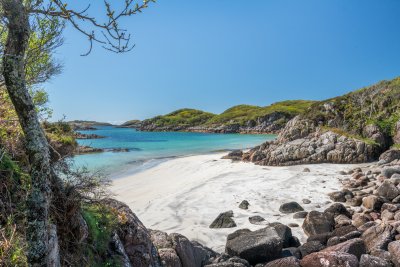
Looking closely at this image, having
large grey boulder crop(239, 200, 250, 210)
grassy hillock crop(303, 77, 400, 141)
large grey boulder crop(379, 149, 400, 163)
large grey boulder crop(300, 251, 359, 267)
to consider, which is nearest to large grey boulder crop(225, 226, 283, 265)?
large grey boulder crop(300, 251, 359, 267)

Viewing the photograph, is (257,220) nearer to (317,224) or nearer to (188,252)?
(317,224)

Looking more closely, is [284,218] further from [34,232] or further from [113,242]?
[34,232]

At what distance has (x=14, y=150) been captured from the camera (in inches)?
222

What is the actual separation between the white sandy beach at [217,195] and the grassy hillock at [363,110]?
9.29m

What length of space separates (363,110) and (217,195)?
2490cm

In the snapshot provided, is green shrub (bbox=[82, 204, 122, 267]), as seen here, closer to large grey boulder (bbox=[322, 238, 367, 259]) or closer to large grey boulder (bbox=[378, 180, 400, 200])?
large grey boulder (bbox=[322, 238, 367, 259])

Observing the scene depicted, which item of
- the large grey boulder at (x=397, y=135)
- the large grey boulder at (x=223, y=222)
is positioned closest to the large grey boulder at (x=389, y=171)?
the large grey boulder at (x=223, y=222)

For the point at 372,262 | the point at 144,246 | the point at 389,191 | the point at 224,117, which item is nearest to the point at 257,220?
the point at 372,262

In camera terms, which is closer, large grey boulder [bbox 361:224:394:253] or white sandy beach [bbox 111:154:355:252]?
large grey boulder [bbox 361:224:394:253]

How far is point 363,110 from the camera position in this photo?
3588 centimetres

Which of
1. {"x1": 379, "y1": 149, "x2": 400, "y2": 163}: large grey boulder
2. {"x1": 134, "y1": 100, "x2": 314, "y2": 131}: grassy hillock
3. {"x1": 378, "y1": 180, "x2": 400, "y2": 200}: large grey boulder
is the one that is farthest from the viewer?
{"x1": 134, "y1": 100, "x2": 314, "y2": 131}: grassy hillock

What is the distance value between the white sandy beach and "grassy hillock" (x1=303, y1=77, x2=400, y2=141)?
9289mm

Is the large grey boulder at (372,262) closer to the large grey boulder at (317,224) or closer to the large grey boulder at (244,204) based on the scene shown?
the large grey boulder at (317,224)

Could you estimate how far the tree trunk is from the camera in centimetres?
369
